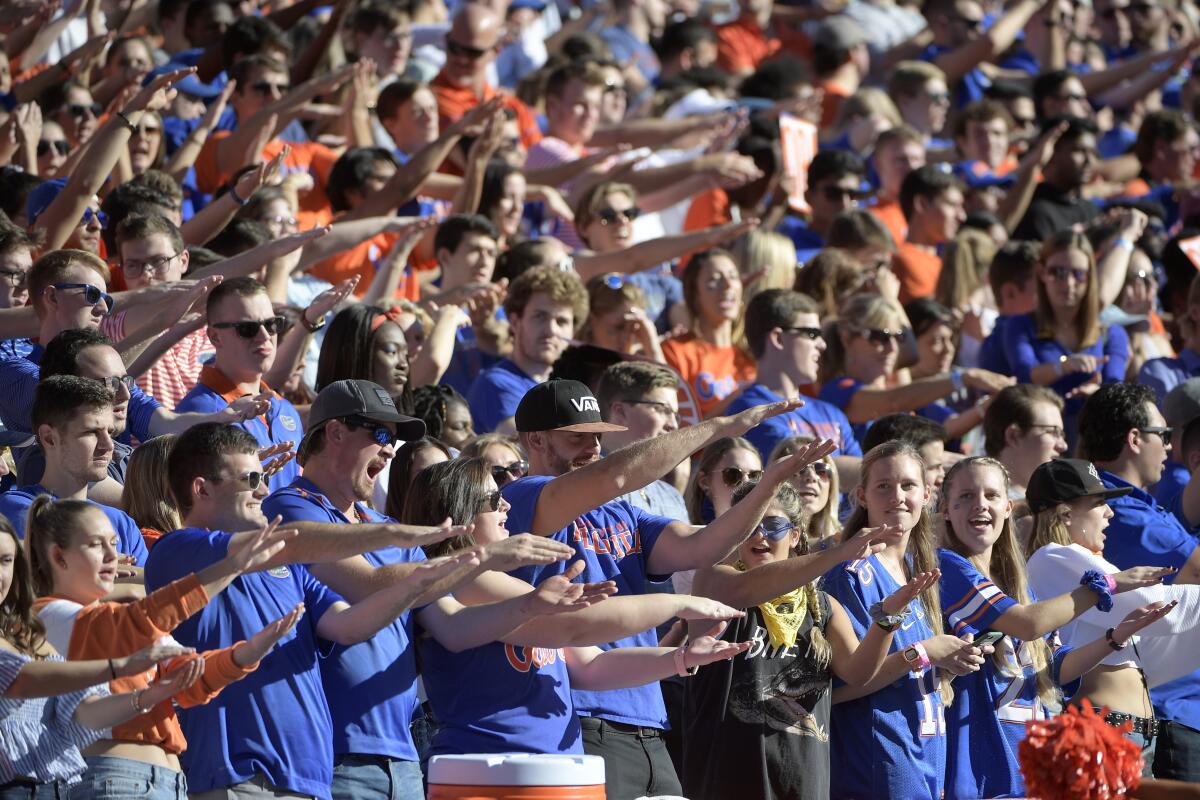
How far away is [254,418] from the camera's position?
6824 mm

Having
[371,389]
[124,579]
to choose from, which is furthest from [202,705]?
[371,389]

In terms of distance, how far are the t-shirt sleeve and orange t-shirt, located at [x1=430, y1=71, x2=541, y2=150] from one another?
6.29m

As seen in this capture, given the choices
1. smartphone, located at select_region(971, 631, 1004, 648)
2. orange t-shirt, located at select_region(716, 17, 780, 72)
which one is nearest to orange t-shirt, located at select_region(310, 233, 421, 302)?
smartphone, located at select_region(971, 631, 1004, 648)

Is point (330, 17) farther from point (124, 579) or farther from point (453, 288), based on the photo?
point (124, 579)

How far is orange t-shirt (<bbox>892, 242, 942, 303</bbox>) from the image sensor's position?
11.7m

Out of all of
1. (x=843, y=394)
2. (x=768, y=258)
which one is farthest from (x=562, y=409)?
(x=768, y=258)

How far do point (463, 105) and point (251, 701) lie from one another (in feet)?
26.5

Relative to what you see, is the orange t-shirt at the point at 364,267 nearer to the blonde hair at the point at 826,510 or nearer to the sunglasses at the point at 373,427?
the blonde hair at the point at 826,510

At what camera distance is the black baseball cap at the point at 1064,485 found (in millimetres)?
7172

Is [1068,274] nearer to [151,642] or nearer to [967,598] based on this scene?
[967,598]

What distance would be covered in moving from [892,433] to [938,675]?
163 cm

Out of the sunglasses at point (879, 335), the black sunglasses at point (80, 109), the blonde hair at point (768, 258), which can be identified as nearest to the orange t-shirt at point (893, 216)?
the blonde hair at point (768, 258)

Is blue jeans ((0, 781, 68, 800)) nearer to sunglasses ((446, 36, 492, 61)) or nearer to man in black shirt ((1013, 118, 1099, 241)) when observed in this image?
sunglasses ((446, 36, 492, 61))

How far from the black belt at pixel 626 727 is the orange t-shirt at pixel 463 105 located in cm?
692
